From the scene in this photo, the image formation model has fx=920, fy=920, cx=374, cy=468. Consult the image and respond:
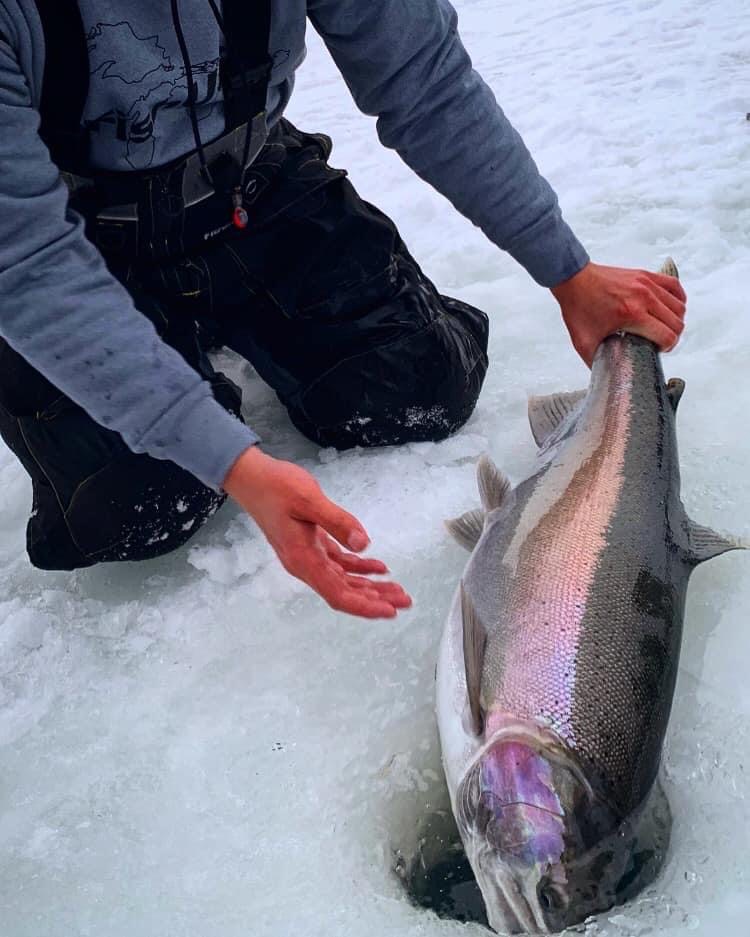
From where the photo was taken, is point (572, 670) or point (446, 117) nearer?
point (572, 670)

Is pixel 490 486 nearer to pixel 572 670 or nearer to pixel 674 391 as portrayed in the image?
pixel 674 391

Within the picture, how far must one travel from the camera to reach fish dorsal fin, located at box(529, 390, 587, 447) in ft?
7.20

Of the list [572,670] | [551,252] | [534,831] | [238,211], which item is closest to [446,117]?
[551,252]

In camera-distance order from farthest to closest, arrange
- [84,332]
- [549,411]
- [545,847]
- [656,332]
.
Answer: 1. [549,411]
2. [656,332]
3. [84,332]
4. [545,847]

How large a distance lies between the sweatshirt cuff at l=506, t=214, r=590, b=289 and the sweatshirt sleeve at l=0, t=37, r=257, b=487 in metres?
0.90

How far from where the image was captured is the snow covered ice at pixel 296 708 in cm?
146

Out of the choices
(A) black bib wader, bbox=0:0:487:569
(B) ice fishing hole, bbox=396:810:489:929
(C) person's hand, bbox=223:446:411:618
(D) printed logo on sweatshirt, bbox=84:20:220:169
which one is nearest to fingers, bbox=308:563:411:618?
(C) person's hand, bbox=223:446:411:618

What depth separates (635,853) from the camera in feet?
4.67

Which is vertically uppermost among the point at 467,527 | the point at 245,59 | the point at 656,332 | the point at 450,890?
the point at 245,59

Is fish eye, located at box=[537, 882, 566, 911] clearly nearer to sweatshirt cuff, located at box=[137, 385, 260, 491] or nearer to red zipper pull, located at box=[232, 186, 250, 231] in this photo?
sweatshirt cuff, located at box=[137, 385, 260, 491]

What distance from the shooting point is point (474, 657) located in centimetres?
152

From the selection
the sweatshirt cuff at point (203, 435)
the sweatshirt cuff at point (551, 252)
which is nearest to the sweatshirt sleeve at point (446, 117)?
the sweatshirt cuff at point (551, 252)

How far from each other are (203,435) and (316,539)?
271 millimetres

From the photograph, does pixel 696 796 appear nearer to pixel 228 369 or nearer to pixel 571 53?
pixel 228 369
